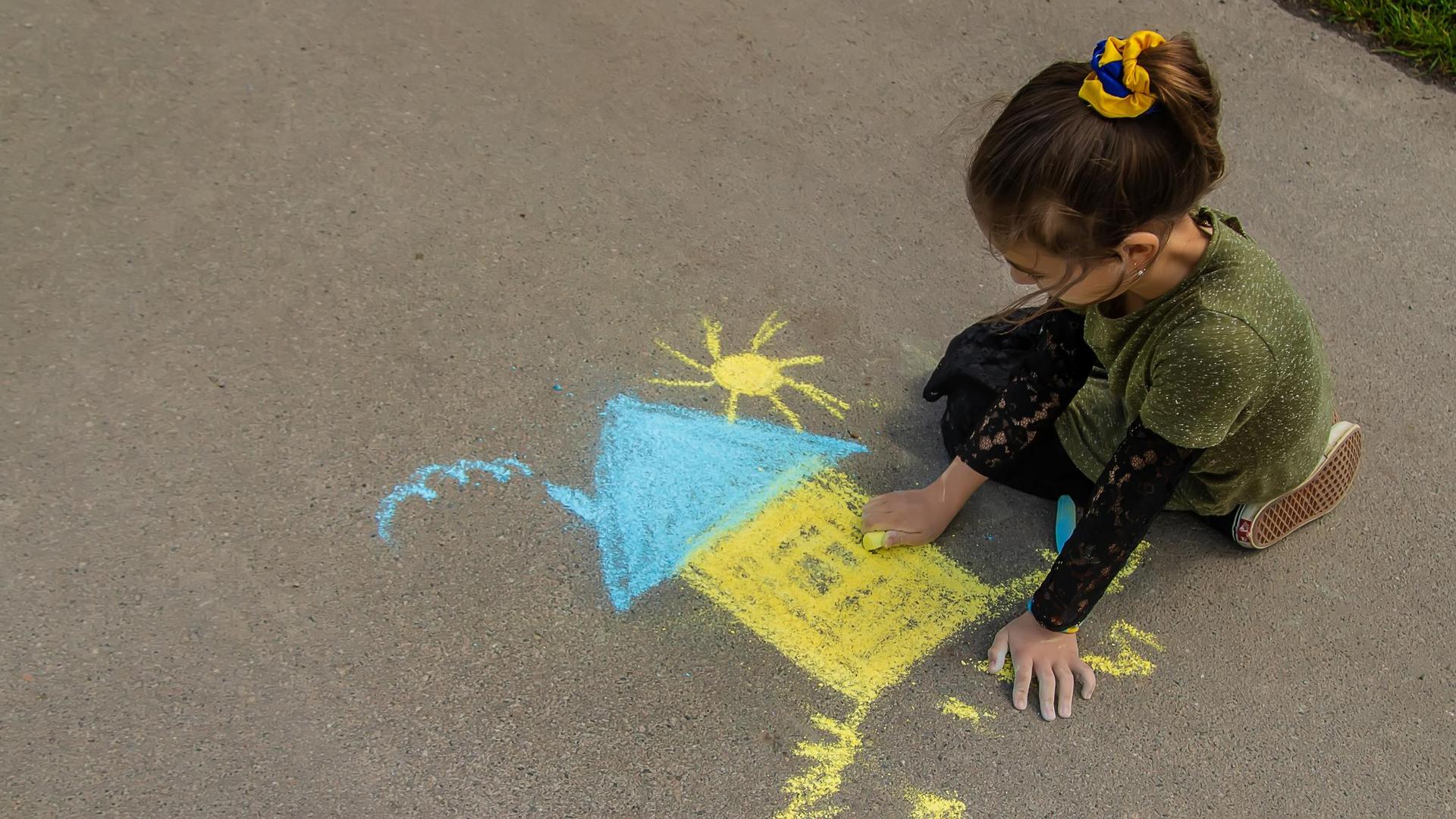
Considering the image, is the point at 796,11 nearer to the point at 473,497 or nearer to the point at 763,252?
the point at 763,252

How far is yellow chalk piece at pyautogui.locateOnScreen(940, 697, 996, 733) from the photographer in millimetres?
1994

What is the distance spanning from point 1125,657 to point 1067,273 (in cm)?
93

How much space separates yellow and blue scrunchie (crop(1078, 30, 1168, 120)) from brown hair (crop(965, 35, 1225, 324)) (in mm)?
14

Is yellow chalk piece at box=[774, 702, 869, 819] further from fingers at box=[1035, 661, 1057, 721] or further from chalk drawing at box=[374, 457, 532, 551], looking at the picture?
chalk drawing at box=[374, 457, 532, 551]

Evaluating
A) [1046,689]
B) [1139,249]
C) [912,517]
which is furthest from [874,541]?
[1139,249]

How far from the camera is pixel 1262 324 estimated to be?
1.76 metres

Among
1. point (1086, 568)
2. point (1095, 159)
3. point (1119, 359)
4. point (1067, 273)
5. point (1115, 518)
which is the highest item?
point (1095, 159)

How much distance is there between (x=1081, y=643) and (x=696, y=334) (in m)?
1.13

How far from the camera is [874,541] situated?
87.8 inches

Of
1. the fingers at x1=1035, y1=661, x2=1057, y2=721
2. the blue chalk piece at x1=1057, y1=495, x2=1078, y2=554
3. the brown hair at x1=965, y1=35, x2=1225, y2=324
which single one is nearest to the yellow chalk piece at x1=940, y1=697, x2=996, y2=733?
the fingers at x1=1035, y1=661, x2=1057, y2=721

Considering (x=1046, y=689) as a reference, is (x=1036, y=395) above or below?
above

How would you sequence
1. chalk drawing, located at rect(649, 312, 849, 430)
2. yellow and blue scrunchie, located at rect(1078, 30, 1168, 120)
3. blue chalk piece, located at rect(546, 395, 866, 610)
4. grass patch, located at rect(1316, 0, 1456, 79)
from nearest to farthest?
yellow and blue scrunchie, located at rect(1078, 30, 1168, 120) < blue chalk piece, located at rect(546, 395, 866, 610) < chalk drawing, located at rect(649, 312, 849, 430) < grass patch, located at rect(1316, 0, 1456, 79)

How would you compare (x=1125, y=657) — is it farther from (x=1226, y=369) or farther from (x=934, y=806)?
(x=1226, y=369)

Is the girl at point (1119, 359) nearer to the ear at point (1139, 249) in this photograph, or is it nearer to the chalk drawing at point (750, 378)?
the ear at point (1139, 249)
